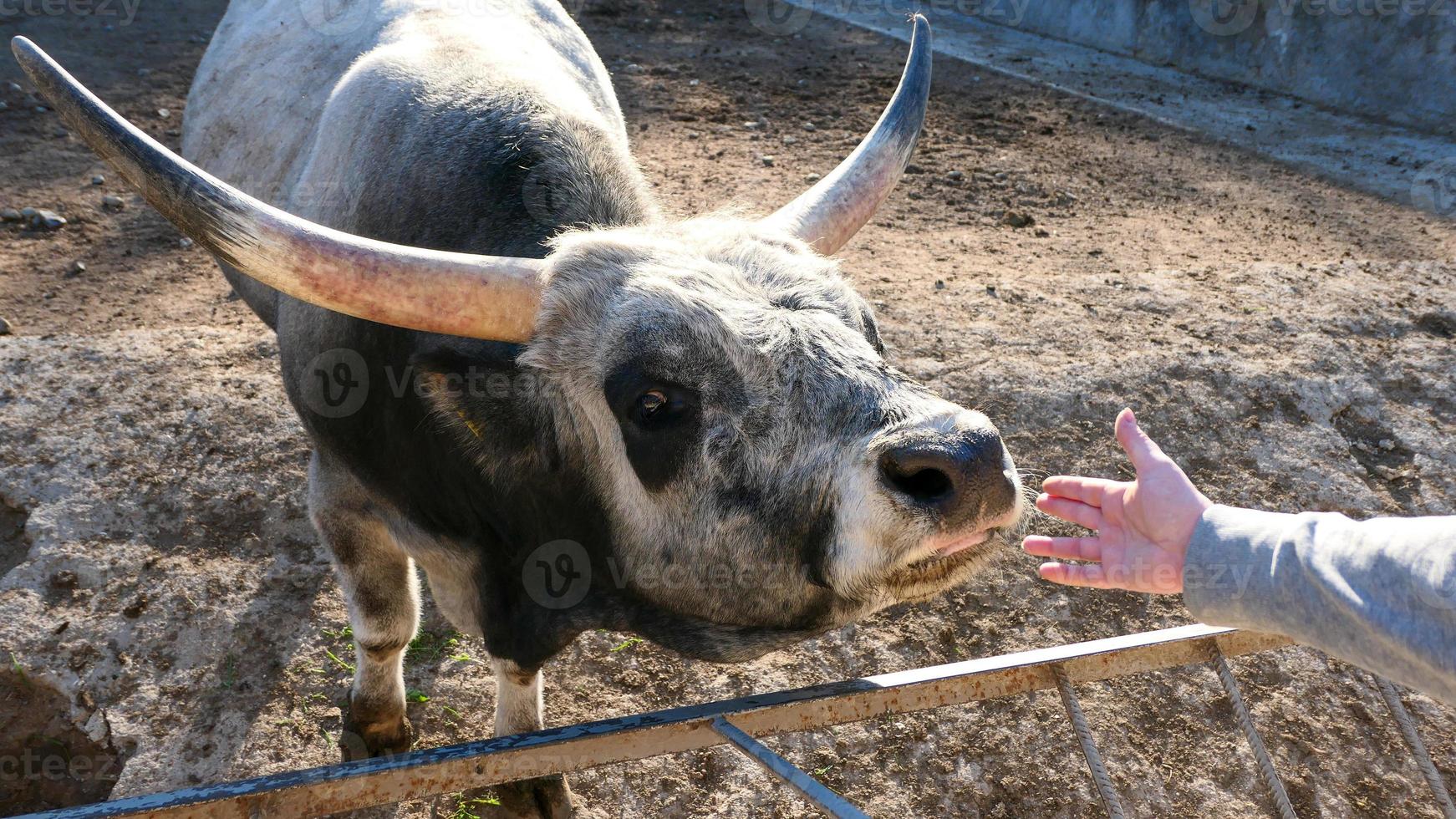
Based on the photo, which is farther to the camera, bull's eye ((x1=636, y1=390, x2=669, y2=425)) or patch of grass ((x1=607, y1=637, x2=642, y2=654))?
patch of grass ((x1=607, y1=637, x2=642, y2=654))

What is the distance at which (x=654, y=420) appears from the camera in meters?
2.26

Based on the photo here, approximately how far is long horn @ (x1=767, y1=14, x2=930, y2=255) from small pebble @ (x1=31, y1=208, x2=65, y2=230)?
212 inches

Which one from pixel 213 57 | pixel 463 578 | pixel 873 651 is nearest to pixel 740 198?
pixel 213 57

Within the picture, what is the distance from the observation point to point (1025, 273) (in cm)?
620

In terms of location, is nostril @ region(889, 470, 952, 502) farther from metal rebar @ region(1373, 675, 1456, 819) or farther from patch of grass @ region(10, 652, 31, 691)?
patch of grass @ region(10, 652, 31, 691)

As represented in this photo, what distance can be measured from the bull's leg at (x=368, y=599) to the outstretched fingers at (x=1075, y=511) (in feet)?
6.70

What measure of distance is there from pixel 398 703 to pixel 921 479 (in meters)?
2.26

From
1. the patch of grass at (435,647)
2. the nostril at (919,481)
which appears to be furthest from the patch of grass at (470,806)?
the nostril at (919,481)

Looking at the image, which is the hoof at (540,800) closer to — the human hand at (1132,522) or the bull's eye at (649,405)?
the bull's eye at (649,405)

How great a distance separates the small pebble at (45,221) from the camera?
20.2ft

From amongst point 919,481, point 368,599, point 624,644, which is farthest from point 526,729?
point 919,481

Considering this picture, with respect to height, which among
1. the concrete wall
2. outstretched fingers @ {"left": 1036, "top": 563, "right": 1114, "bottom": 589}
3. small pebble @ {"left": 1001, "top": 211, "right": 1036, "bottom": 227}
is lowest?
small pebble @ {"left": 1001, "top": 211, "right": 1036, "bottom": 227}

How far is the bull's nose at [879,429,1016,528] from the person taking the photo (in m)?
1.86

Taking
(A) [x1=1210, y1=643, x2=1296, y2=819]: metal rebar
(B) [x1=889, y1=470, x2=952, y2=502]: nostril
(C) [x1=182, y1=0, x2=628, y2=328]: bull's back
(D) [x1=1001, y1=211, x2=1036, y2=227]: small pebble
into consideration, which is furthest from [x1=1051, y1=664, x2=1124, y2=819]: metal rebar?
(D) [x1=1001, y1=211, x2=1036, y2=227]: small pebble
